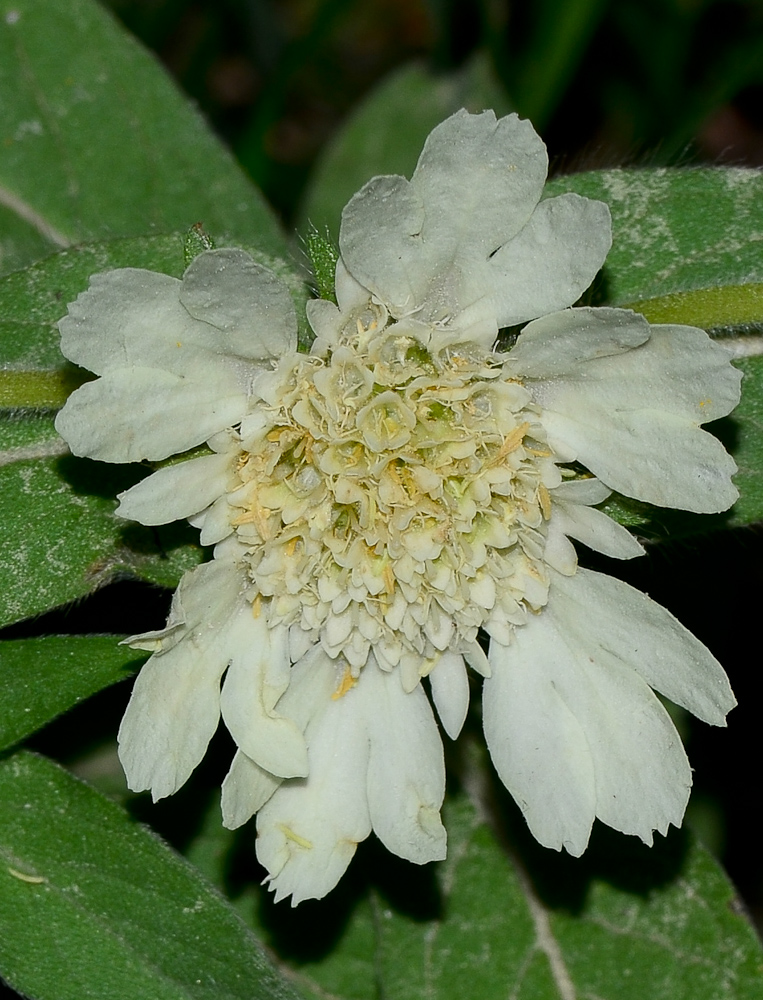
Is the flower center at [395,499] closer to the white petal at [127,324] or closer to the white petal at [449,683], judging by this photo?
the white petal at [449,683]

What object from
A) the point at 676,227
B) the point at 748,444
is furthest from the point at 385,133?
the point at 748,444

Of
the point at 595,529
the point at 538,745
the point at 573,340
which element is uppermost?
the point at 573,340

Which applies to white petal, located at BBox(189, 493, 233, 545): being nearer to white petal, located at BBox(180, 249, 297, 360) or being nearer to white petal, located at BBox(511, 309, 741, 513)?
white petal, located at BBox(180, 249, 297, 360)

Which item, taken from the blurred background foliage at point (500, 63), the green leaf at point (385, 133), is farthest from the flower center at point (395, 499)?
the green leaf at point (385, 133)

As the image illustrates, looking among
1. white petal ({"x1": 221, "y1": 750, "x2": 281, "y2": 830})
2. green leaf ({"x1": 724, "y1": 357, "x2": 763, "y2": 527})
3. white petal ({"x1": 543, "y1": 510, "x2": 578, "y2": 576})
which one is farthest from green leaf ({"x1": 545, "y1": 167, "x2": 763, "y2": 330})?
white petal ({"x1": 221, "y1": 750, "x2": 281, "y2": 830})

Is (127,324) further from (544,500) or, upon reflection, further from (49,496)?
(544,500)

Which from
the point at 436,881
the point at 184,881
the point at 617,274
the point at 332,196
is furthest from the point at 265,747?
the point at 332,196
